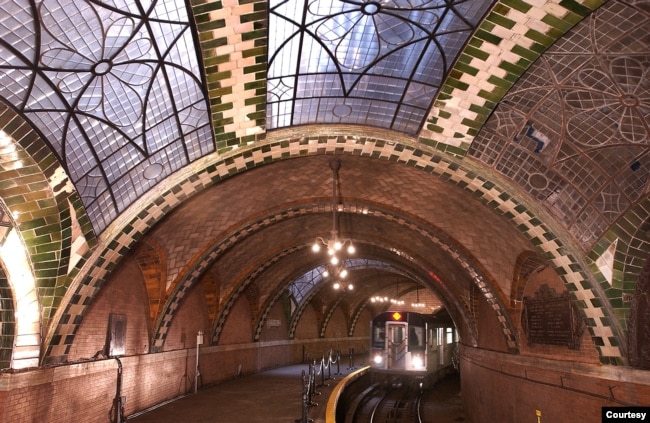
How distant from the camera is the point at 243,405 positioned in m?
11.6

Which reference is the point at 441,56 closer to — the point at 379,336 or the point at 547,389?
the point at 547,389

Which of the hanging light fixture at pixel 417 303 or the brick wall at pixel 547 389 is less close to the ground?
the hanging light fixture at pixel 417 303

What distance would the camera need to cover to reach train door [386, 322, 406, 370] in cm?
1969

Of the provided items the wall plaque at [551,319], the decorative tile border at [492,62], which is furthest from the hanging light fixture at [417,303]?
the decorative tile border at [492,62]

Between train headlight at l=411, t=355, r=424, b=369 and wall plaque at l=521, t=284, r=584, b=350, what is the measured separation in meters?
9.69

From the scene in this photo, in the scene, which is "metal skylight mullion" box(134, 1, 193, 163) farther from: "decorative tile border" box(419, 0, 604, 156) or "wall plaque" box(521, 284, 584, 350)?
"wall plaque" box(521, 284, 584, 350)

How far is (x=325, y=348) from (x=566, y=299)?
19.2 metres

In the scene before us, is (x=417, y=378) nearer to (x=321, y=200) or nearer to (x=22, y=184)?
(x=321, y=200)

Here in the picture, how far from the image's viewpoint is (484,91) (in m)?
6.64

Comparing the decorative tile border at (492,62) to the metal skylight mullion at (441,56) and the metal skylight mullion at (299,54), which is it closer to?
the metal skylight mullion at (441,56)

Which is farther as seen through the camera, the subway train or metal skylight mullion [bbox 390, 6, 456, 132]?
the subway train

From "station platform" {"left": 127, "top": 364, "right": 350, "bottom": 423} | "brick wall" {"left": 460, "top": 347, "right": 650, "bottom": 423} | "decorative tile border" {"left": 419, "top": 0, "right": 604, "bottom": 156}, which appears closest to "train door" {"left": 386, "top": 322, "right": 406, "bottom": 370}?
"station platform" {"left": 127, "top": 364, "right": 350, "bottom": 423}

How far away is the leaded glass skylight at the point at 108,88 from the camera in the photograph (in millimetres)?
5047

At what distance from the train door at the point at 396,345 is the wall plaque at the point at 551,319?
9857 millimetres
